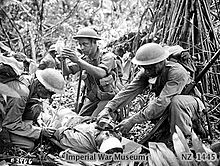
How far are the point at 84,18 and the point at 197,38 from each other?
18.7 ft

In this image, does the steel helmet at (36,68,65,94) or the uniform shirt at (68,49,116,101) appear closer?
the steel helmet at (36,68,65,94)

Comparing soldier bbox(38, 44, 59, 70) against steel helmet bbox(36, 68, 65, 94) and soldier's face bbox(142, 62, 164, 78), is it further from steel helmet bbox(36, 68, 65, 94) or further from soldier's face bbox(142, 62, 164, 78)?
soldier's face bbox(142, 62, 164, 78)

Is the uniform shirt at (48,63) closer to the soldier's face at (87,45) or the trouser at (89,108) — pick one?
the soldier's face at (87,45)

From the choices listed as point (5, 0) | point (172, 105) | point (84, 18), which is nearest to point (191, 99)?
point (172, 105)

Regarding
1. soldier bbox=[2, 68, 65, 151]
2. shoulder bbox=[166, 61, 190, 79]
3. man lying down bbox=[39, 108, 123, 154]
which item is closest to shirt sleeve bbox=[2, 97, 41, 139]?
soldier bbox=[2, 68, 65, 151]

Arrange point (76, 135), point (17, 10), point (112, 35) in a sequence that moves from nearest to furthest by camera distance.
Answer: point (76, 135)
point (112, 35)
point (17, 10)

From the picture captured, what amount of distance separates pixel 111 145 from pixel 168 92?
3.30 feet

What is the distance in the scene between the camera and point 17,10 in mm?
9680

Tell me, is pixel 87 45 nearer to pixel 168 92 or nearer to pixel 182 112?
pixel 168 92

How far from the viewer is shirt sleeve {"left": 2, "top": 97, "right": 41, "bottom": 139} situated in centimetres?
407

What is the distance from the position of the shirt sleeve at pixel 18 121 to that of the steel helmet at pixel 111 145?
0.88 m

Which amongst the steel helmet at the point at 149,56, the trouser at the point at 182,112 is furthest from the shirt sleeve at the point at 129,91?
the trouser at the point at 182,112

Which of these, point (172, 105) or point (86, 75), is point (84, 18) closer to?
point (86, 75)

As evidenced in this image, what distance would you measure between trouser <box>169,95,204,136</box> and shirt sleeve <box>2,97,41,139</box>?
163cm
